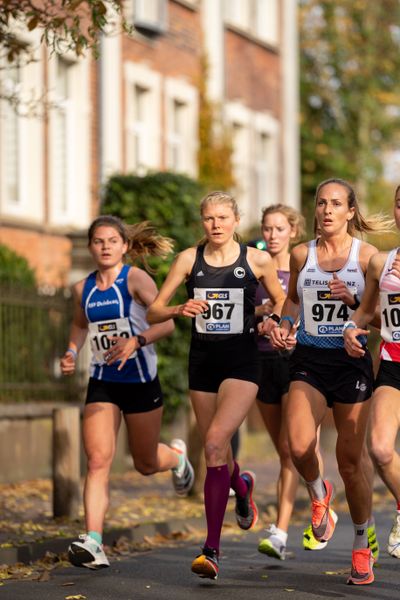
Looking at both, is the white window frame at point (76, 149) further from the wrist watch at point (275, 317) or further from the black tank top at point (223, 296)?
the black tank top at point (223, 296)

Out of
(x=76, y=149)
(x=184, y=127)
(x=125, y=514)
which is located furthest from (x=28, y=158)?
(x=125, y=514)

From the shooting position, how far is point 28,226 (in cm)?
2128

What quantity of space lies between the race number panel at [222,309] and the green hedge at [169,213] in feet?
31.4

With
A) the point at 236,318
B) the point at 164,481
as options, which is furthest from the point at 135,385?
the point at 164,481

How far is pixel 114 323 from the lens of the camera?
10211 mm

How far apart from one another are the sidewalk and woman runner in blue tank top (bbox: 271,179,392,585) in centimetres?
246

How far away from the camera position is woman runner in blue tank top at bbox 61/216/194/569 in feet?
32.5

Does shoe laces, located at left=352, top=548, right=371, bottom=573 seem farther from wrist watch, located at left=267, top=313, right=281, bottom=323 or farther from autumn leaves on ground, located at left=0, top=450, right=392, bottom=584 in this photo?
autumn leaves on ground, located at left=0, top=450, right=392, bottom=584

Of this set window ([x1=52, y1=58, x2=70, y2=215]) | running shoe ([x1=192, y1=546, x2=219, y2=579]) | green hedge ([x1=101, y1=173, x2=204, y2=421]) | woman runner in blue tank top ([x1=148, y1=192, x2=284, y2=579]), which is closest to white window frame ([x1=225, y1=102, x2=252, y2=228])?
window ([x1=52, y1=58, x2=70, y2=215])

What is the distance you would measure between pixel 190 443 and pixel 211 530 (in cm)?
553

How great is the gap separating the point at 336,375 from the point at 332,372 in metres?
0.03

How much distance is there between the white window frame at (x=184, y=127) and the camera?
26.5 metres

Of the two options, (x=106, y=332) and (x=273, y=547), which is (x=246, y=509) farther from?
(x=106, y=332)

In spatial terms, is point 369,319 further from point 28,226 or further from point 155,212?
point 28,226
